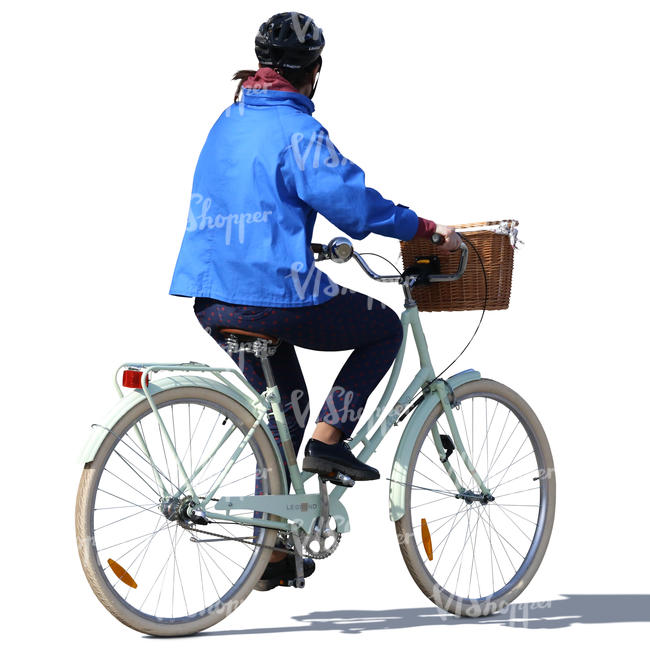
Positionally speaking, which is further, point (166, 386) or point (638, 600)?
point (638, 600)

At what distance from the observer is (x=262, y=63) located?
7.06 metres

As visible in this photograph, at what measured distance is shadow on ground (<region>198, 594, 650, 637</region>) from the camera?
23.4 feet

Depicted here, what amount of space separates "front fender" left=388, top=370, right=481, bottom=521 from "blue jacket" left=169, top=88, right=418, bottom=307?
857 millimetres

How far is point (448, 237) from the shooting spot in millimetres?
7238

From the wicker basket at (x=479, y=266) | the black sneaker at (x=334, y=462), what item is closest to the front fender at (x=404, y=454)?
the black sneaker at (x=334, y=462)

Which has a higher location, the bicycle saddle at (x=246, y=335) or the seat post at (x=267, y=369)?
the bicycle saddle at (x=246, y=335)

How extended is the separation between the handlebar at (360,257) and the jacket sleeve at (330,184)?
139mm

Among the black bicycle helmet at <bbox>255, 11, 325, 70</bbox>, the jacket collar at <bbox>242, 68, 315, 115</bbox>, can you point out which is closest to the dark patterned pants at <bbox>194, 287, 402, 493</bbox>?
the jacket collar at <bbox>242, 68, 315, 115</bbox>

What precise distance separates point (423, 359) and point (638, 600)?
5.24 ft

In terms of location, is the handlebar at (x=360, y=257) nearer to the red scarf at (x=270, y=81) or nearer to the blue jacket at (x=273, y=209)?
the blue jacket at (x=273, y=209)

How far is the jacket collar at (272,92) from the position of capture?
695 cm

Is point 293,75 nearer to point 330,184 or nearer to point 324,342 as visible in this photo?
point 330,184

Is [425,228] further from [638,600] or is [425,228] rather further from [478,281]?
[638,600]

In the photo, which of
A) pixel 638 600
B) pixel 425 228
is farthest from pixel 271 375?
pixel 638 600
